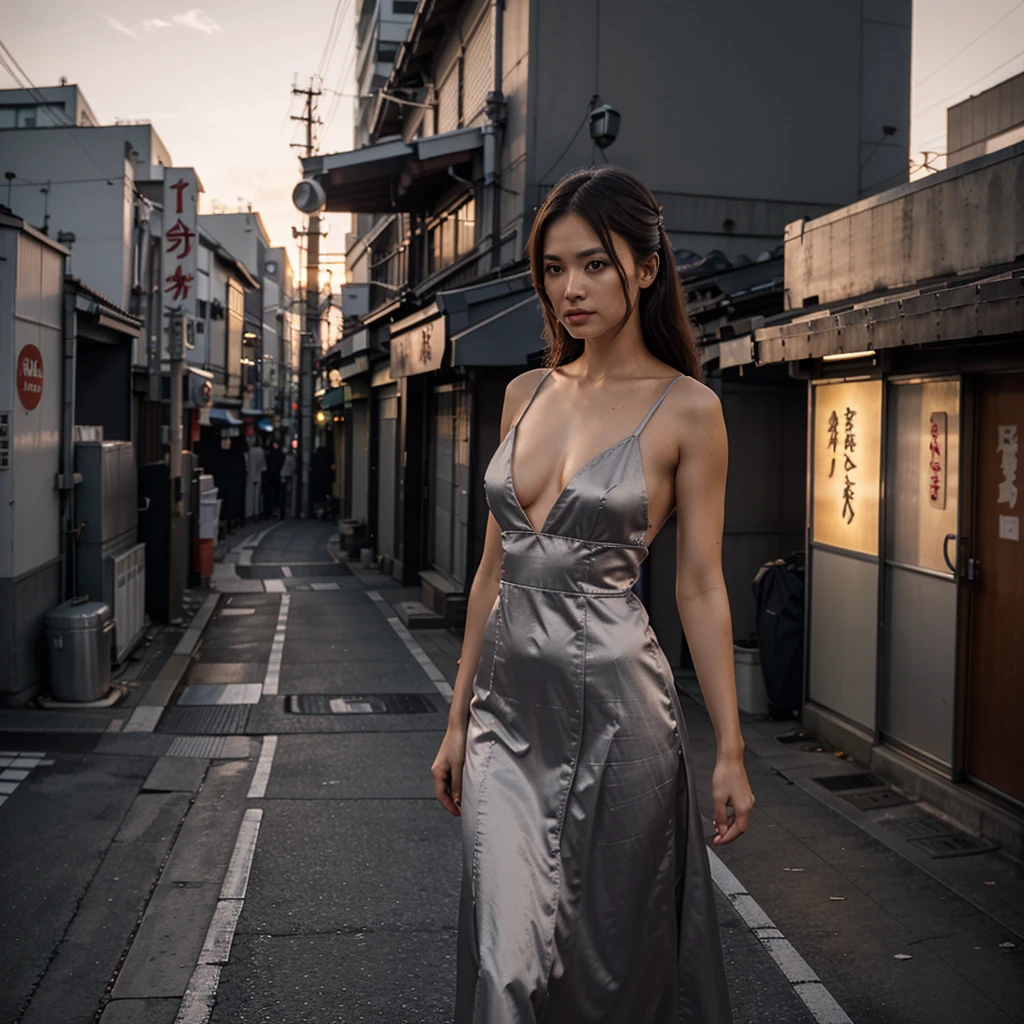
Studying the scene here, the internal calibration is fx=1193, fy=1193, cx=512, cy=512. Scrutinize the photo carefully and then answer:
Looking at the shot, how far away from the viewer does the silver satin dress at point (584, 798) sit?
2.58 metres

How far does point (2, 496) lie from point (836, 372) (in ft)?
21.4

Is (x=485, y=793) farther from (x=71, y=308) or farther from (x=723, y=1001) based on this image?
(x=71, y=308)

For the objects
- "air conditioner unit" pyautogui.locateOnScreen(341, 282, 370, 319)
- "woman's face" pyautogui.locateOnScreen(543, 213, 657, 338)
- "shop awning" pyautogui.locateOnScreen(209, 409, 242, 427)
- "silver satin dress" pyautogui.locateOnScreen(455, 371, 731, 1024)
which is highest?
"air conditioner unit" pyautogui.locateOnScreen(341, 282, 370, 319)

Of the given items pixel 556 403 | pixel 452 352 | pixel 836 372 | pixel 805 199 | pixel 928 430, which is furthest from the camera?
pixel 805 199

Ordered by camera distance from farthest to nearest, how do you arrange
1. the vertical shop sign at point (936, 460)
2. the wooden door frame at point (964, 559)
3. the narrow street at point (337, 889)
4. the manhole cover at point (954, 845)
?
the vertical shop sign at point (936, 460) < the wooden door frame at point (964, 559) < the manhole cover at point (954, 845) < the narrow street at point (337, 889)

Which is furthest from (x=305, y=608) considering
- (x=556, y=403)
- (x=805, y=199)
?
(x=556, y=403)

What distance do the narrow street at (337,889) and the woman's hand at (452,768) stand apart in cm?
191

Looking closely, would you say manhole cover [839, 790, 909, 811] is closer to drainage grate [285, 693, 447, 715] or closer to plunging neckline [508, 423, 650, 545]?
drainage grate [285, 693, 447, 715]

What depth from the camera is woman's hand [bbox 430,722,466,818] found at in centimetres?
291

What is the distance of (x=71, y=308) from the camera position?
1094 centimetres

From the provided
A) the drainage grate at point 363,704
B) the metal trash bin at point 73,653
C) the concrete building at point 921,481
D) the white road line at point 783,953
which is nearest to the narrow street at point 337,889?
the white road line at point 783,953

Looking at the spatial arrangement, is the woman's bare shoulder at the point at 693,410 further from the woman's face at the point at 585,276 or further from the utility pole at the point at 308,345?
the utility pole at the point at 308,345

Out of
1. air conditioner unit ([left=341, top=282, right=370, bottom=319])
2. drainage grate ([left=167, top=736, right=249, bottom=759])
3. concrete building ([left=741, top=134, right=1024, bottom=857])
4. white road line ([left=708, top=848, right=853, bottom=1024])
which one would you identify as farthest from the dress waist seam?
air conditioner unit ([left=341, top=282, right=370, bottom=319])

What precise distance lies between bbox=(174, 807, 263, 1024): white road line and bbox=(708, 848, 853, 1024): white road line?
220 centimetres
